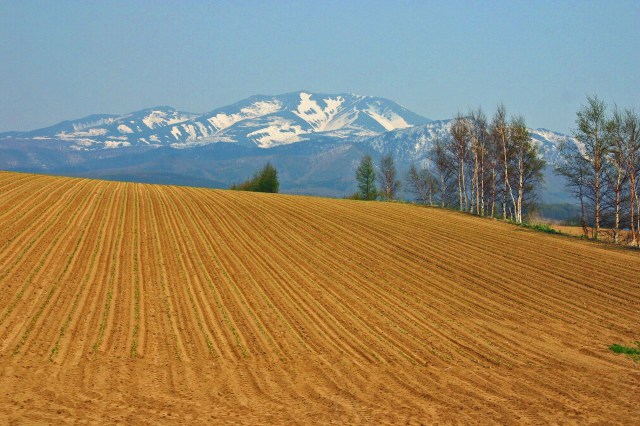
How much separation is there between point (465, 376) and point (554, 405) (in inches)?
106

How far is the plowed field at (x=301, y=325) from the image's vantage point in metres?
14.4

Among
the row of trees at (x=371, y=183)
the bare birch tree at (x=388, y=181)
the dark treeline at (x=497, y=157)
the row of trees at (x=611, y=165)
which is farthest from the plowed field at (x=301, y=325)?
the bare birch tree at (x=388, y=181)

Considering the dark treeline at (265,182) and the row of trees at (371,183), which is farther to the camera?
the row of trees at (371,183)

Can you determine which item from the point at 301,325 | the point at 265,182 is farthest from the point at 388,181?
the point at 301,325

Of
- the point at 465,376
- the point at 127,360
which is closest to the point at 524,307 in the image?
the point at 465,376

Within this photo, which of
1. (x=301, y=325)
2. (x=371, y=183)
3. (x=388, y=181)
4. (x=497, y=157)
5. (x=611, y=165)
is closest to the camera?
(x=301, y=325)

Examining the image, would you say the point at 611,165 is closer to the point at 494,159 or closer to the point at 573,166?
the point at 573,166

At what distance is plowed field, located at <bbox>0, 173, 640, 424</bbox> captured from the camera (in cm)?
1441

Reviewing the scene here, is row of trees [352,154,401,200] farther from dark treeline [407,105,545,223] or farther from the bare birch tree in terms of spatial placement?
dark treeline [407,105,545,223]

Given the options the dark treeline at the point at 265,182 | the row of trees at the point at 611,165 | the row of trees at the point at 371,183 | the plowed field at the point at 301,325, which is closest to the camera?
the plowed field at the point at 301,325

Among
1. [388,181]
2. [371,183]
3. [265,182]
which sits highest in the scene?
[265,182]

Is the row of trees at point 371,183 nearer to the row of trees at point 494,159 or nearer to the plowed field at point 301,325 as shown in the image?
the row of trees at point 494,159

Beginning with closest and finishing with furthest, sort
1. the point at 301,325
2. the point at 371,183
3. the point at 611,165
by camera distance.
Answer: the point at 301,325 < the point at 611,165 < the point at 371,183

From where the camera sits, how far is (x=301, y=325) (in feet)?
68.9
